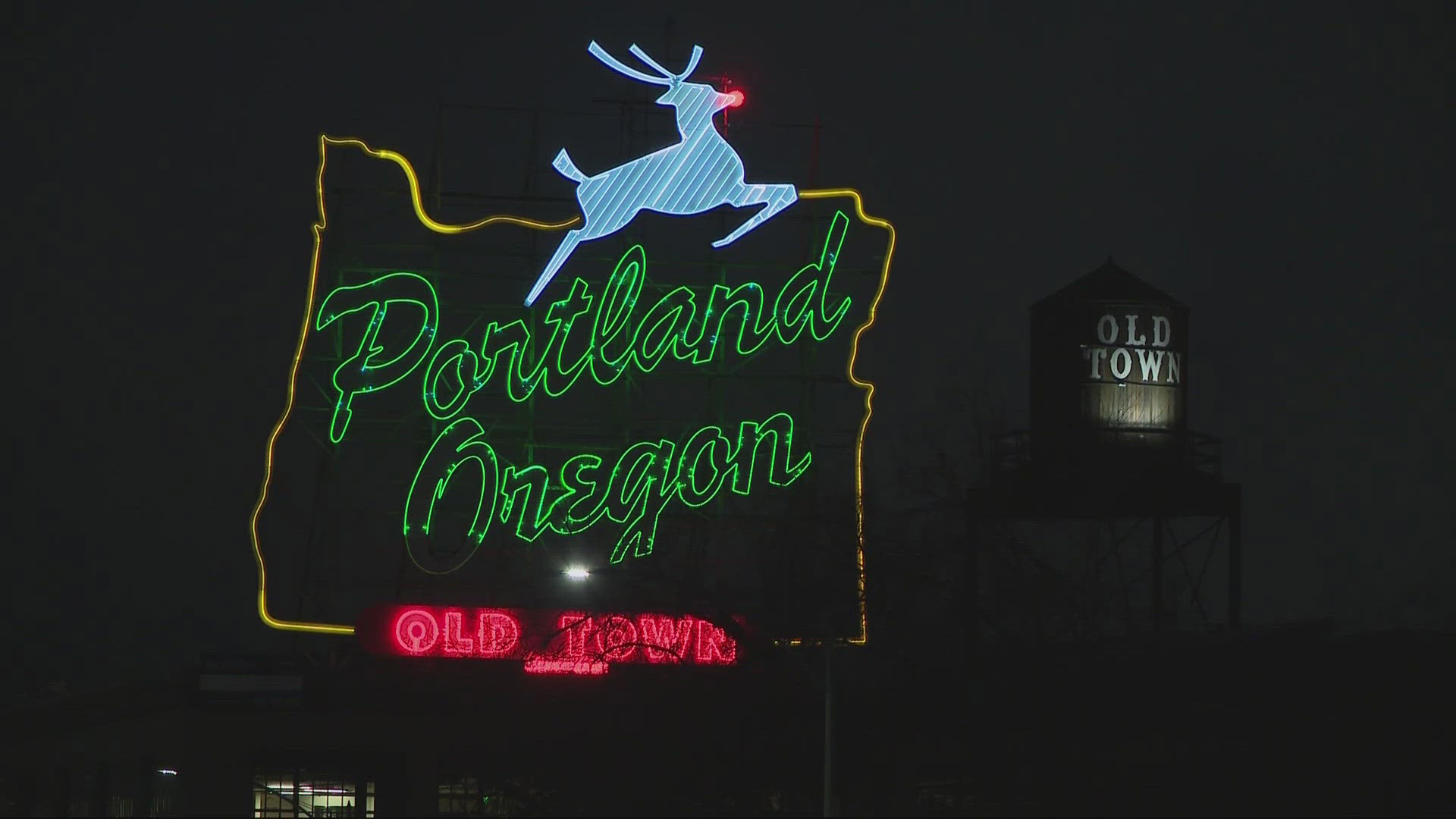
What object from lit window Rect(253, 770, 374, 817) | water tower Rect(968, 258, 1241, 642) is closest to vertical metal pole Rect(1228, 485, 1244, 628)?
water tower Rect(968, 258, 1241, 642)

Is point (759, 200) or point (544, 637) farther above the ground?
point (759, 200)

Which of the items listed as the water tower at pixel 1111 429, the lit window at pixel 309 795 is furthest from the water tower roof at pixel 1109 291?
the lit window at pixel 309 795

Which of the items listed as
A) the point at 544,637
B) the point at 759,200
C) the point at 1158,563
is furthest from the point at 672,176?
the point at 1158,563

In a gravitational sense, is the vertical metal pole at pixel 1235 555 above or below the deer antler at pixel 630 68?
below

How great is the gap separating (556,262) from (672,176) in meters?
2.33

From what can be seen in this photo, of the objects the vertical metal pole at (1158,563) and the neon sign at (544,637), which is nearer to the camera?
the neon sign at (544,637)

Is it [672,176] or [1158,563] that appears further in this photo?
[1158,563]

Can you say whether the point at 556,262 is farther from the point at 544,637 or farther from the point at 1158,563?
the point at 1158,563

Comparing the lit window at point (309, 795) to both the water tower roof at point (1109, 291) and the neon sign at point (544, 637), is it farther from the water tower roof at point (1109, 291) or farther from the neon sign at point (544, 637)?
the water tower roof at point (1109, 291)

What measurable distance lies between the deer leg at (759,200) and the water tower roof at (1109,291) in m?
5.26

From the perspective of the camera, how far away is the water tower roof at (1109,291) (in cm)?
3503

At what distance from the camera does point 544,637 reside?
30.7 meters

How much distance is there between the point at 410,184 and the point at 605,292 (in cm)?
364

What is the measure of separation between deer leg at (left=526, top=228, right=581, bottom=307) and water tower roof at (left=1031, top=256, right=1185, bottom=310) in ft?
27.7
